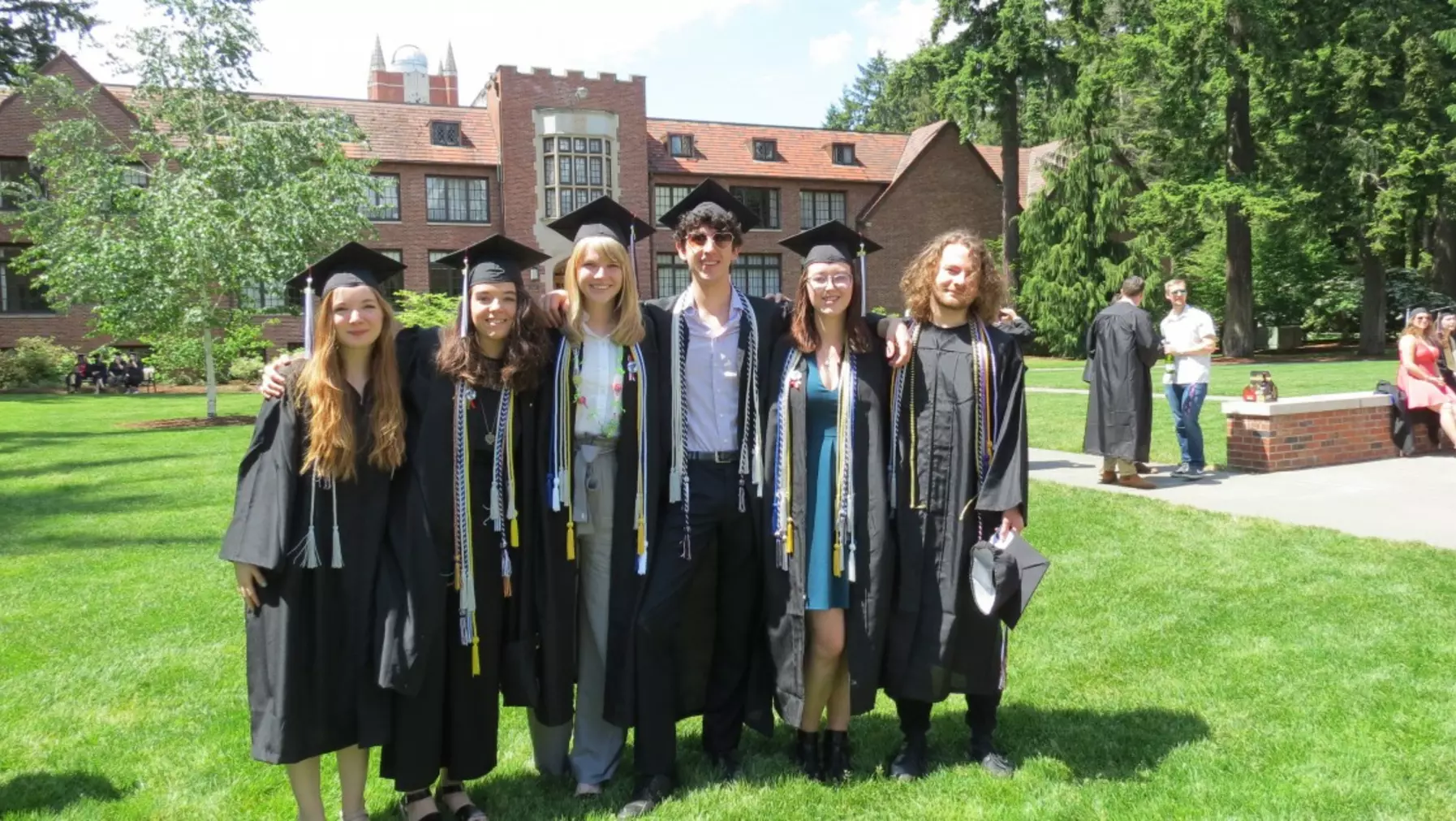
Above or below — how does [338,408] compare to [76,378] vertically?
below

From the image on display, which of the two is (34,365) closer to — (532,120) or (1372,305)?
(532,120)

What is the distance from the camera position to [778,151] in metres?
39.5

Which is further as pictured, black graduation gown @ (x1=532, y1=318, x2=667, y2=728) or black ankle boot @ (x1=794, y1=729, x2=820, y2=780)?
black ankle boot @ (x1=794, y1=729, x2=820, y2=780)

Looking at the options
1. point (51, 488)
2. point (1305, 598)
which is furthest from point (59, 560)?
point (1305, 598)

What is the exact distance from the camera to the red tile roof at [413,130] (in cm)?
3469

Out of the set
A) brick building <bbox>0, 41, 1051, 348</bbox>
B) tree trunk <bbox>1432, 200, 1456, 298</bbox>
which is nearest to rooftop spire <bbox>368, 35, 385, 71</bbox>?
brick building <bbox>0, 41, 1051, 348</bbox>

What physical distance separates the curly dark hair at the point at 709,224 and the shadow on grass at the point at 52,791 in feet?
9.15

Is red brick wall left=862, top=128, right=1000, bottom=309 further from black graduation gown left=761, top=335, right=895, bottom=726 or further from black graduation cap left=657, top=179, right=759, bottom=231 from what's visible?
black graduation gown left=761, top=335, right=895, bottom=726

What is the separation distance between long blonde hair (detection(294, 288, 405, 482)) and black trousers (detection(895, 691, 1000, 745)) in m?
1.91

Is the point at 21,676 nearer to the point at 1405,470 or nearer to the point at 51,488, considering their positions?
the point at 51,488

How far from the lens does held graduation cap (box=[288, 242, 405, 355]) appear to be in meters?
3.12

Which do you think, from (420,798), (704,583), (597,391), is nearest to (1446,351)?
(704,583)

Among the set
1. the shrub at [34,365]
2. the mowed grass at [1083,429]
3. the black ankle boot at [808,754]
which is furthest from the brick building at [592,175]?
the black ankle boot at [808,754]

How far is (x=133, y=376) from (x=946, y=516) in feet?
98.8
